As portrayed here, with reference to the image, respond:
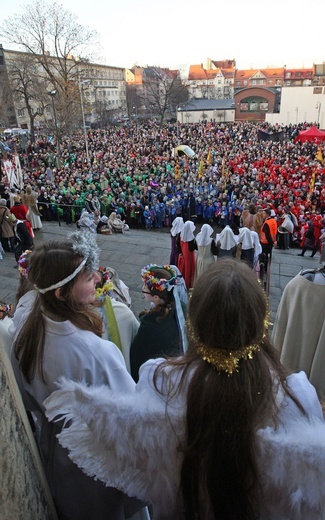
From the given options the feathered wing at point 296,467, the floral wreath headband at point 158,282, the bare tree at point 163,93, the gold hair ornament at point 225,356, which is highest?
the bare tree at point 163,93

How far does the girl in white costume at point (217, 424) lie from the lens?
94 cm

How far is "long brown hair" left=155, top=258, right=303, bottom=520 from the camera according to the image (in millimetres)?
951

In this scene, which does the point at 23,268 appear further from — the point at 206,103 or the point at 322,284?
the point at 206,103

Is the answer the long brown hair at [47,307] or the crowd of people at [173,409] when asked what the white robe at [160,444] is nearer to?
the crowd of people at [173,409]

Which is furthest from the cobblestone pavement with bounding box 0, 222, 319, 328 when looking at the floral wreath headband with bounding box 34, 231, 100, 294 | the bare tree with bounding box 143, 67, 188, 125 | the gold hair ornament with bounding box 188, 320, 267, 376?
the bare tree with bounding box 143, 67, 188, 125

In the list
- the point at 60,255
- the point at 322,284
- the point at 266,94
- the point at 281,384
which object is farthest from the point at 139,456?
the point at 266,94

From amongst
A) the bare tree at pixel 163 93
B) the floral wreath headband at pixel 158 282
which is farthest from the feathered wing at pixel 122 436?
the bare tree at pixel 163 93

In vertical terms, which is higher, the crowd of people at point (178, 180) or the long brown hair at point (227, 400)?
the long brown hair at point (227, 400)

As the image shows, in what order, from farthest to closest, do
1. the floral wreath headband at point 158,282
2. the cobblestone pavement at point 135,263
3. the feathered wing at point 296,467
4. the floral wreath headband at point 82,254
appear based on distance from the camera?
the cobblestone pavement at point 135,263 < the floral wreath headband at point 158,282 < the floral wreath headband at point 82,254 < the feathered wing at point 296,467

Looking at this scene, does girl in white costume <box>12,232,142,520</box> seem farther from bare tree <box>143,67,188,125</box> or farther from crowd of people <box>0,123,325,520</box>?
bare tree <box>143,67,188,125</box>

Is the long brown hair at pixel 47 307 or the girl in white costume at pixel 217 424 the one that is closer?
the girl in white costume at pixel 217 424

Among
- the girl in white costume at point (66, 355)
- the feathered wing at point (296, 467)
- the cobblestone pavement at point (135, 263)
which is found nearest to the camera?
the feathered wing at point (296, 467)

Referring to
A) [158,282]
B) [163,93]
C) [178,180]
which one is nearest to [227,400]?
[158,282]

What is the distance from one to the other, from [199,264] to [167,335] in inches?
138
